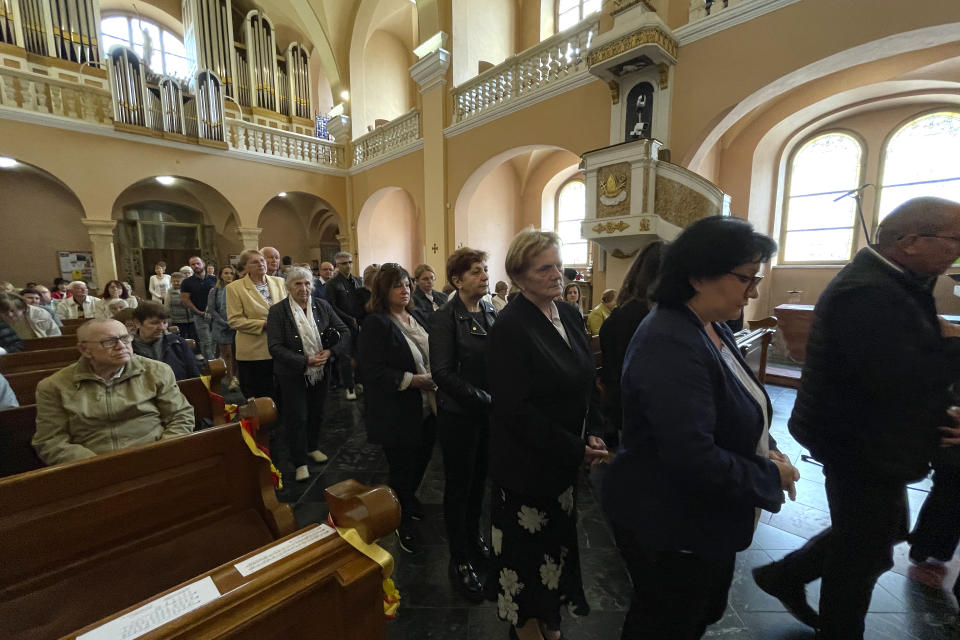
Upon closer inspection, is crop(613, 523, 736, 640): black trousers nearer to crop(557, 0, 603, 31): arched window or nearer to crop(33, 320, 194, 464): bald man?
crop(33, 320, 194, 464): bald man

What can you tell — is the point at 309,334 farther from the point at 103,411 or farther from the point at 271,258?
the point at 271,258

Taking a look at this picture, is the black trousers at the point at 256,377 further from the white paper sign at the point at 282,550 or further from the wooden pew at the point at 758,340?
the wooden pew at the point at 758,340

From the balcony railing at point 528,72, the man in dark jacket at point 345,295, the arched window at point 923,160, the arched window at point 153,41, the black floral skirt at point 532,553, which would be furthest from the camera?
the arched window at point 153,41

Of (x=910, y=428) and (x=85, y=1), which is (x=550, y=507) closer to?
(x=910, y=428)

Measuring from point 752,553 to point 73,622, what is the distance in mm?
2821

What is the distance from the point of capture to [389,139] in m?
10.0

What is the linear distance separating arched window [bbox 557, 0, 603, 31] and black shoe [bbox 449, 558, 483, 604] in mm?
9810

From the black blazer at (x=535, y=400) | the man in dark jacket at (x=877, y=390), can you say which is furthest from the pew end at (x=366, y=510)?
the man in dark jacket at (x=877, y=390)

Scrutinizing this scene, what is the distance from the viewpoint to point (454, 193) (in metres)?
8.45

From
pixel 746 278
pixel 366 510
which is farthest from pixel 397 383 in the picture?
pixel 746 278

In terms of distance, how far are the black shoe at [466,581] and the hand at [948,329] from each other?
1941 mm

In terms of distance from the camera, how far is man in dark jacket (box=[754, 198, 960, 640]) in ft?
3.87

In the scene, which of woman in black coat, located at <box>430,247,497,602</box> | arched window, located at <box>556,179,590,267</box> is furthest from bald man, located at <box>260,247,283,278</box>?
arched window, located at <box>556,179,590,267</box>

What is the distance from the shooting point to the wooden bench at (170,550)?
2.26 feet
